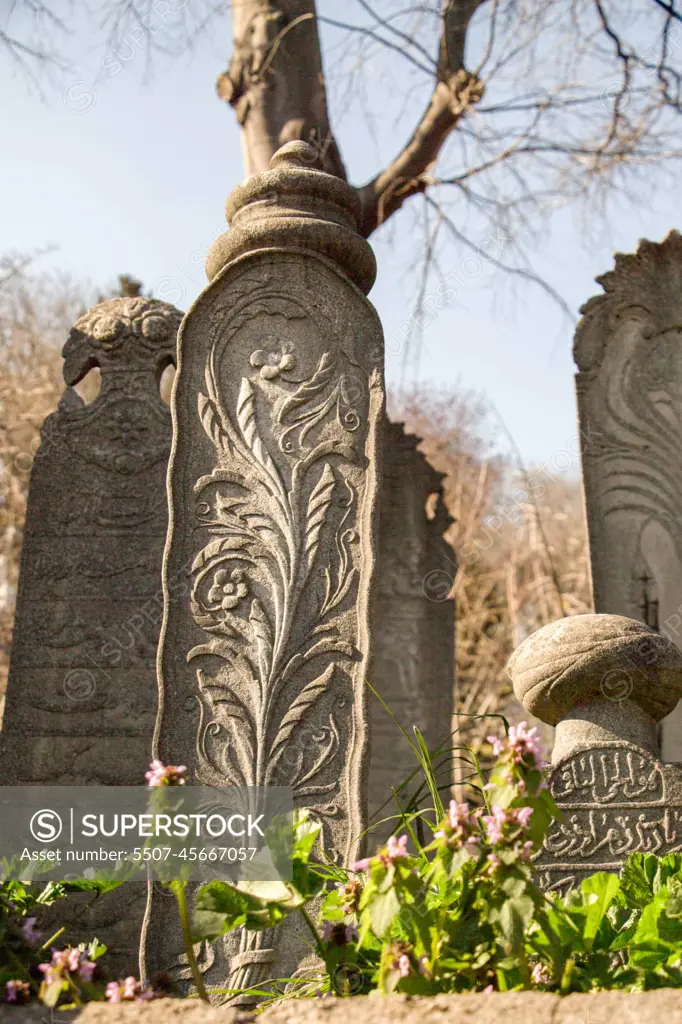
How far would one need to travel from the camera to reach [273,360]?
9.73 feet

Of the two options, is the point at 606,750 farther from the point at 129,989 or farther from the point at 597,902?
the point at 129,989

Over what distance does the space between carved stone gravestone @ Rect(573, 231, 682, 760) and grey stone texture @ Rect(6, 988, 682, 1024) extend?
2951mm

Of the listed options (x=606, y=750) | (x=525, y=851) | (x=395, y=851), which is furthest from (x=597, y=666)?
(x=395, y=851)

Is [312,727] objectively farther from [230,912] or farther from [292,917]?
[230,912]

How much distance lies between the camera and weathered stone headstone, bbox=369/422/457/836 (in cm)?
517

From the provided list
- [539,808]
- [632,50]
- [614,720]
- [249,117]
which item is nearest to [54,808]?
[614,720]

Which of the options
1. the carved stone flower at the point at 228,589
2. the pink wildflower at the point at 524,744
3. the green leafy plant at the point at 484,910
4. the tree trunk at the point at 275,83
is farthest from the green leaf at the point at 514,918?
the tree trunk at the point at 275,83

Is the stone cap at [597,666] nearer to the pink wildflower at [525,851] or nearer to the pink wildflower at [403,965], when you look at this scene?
the pink wildflower at [525,851]

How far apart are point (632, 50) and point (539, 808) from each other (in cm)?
627

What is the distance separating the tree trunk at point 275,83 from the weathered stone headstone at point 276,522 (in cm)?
332

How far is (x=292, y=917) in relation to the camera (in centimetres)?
237
